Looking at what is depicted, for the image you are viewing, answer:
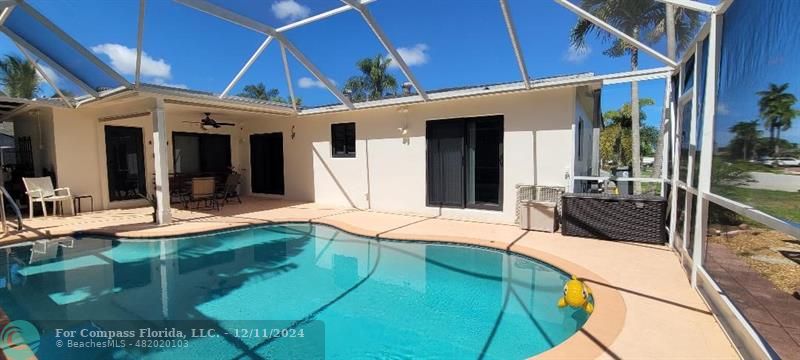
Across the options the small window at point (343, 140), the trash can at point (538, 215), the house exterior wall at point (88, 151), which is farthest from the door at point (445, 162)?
the house exterior wall at point (88, 151)

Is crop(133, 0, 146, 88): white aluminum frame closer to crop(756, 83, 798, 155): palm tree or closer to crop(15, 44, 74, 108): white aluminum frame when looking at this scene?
crop(15, 44, 74, 108): white aluminum frame

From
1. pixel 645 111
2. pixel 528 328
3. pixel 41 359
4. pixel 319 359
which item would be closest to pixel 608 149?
pixel 645 111

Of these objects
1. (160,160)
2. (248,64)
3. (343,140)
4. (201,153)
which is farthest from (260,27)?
(201,153)

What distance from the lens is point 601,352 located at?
2.80 m

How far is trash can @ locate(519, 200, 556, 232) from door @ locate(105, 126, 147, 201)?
35.9ft

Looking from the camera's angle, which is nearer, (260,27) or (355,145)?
(260,27)

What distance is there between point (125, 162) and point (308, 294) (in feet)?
30.8

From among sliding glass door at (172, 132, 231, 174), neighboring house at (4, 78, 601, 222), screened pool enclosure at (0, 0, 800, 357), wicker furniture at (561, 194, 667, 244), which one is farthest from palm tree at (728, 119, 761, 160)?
sliding glass door at (172, 132, 231, 174)

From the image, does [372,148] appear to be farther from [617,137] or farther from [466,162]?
[617,137]

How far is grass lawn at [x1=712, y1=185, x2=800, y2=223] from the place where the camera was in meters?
2.05

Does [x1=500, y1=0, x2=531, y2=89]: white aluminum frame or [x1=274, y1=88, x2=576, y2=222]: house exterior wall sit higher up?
[x1=500, y1=0, x2=531, y2=89]: white aluminum frame

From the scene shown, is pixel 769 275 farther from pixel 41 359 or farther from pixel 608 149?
pixel 608 149

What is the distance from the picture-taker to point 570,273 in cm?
481

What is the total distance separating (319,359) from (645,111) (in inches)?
1263
